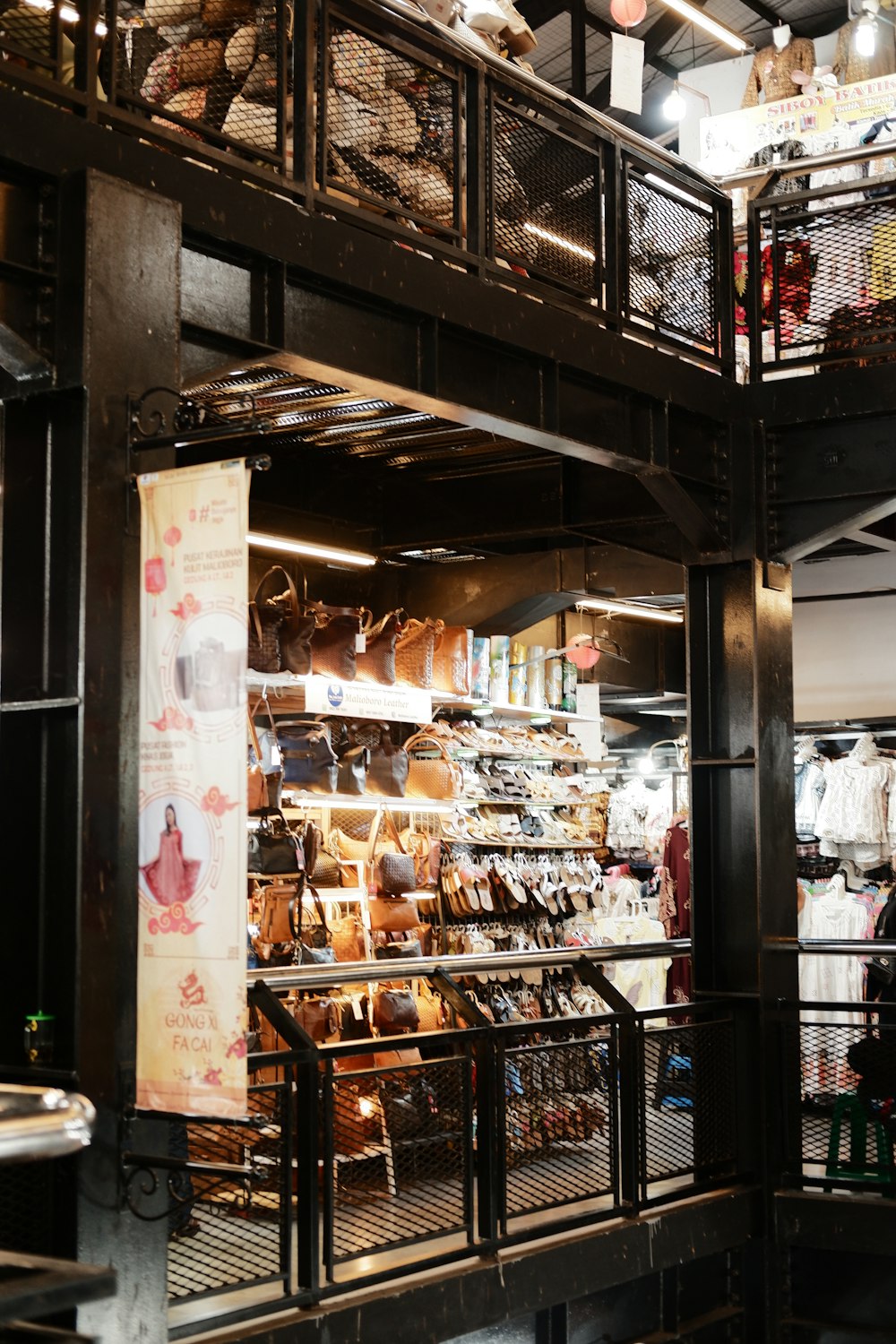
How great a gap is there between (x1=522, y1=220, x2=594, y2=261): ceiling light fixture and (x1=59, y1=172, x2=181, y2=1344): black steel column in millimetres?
2806

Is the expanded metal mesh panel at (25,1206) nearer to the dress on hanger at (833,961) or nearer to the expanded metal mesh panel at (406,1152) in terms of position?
the expanded metal mesh panel at (406,1152)

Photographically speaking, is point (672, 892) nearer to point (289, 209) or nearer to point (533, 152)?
point (533, 152)

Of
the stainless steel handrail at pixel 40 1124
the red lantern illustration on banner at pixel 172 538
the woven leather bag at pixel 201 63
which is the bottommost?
the stainless steel handrail at pixel 40 1124

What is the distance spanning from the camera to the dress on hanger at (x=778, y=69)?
556 inches

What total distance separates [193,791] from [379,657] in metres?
5.04

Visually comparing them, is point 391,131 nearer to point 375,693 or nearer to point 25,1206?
point 375,693

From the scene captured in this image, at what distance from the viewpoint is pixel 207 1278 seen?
Result: 5879 millimetres

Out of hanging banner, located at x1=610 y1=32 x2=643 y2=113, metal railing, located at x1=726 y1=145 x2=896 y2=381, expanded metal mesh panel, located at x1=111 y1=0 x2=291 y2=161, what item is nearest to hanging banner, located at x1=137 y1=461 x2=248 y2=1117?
expanded metal mesh panel, located at x1=111 y1=0 x2=291 y2=161

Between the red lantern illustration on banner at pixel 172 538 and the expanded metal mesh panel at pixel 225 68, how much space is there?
6.42 ft

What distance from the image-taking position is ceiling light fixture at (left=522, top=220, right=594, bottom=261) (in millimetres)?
7641

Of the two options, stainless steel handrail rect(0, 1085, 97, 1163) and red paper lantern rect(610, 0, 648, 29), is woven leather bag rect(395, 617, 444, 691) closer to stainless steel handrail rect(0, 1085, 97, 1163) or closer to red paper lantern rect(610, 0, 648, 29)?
red paper lantern rect(610, 0, 648, 29)

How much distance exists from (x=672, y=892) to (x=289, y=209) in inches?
328

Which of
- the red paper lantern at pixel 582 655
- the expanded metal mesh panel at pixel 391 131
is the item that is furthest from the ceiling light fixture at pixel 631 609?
the expanded metal mesh panel at pixel 391 131

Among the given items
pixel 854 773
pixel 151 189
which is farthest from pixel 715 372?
pixel 854 773
